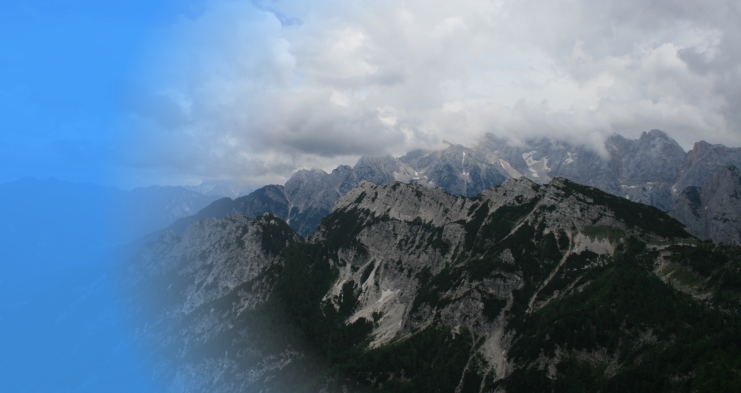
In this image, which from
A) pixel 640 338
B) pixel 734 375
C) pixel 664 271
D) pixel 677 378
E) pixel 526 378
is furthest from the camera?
pixel 664 271

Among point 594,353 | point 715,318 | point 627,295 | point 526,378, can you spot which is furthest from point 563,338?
point 715,318

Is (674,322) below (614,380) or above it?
above

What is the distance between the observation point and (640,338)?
161m

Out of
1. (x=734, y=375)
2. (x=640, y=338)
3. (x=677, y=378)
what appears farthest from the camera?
(x=640, y=338)

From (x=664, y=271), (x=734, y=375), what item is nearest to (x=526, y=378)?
(x=734, y=375)

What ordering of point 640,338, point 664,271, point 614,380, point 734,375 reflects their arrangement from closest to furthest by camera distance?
point 734,375
point 614,380
point 640,338
point 664,271

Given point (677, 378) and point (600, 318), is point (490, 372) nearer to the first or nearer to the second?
point (600, 318)

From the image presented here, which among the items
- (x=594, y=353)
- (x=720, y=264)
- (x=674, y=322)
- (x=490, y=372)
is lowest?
(x=490, y=372)

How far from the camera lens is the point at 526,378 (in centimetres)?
17238

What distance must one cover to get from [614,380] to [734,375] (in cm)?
3644

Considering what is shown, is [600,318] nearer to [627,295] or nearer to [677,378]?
[627,295]

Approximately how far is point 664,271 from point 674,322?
47.5m

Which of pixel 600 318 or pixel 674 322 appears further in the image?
pixel 600 318

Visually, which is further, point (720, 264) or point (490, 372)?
point (490, 372)
